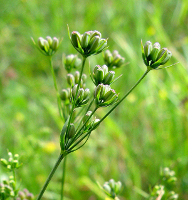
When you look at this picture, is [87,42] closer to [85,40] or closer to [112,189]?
[85,40]

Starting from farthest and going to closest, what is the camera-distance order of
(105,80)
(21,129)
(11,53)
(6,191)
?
(11,53), (21,129), (6,191), (105,80)

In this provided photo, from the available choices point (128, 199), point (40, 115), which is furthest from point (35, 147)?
point (40, 115)

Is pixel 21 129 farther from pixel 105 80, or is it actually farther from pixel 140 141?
pixel 105 80

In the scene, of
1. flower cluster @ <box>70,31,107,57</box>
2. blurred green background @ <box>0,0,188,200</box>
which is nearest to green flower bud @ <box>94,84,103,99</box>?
flower cluster @ <box>70,31,107,57</box>

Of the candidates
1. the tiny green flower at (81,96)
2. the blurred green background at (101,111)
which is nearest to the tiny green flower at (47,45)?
the tiny green flower at (81,96)

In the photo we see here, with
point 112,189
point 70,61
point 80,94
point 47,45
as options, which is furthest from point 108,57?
point 112,189

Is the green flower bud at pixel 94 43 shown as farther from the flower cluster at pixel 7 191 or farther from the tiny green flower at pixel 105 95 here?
the flower cluster at pixel 7 191

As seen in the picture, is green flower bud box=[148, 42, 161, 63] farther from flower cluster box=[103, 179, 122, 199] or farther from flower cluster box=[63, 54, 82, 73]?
flower cluster box=[103, 179, 122, 199]
